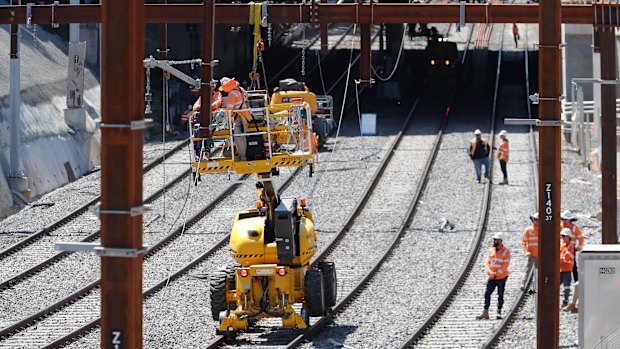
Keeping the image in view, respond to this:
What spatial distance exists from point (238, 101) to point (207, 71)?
2.27m

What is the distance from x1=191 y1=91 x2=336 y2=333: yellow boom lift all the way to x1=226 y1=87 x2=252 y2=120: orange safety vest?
0.08m

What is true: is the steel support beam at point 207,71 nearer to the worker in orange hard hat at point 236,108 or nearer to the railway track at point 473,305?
the worker in orange hard hat at point 236,108

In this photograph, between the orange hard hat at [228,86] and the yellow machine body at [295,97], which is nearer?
the orange hard hat at [228,86]

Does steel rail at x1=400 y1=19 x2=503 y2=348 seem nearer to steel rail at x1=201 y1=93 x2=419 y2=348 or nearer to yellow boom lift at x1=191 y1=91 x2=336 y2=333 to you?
yellow boom lift at x1=191 y1=91 x2=336 y2=333

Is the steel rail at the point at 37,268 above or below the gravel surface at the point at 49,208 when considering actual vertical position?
below

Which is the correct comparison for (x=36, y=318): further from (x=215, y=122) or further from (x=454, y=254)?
(x=454, y=254)

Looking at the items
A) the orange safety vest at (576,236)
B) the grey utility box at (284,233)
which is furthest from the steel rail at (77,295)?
the orange safety vest at (576,236)

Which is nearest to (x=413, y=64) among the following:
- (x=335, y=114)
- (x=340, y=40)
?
(x=340, y=40)

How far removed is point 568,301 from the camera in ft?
74.4

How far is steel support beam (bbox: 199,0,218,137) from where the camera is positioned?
60.0 ft

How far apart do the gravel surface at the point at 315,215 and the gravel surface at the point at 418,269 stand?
1703mm

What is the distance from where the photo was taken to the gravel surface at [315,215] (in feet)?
69.3

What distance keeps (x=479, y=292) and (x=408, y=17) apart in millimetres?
5076

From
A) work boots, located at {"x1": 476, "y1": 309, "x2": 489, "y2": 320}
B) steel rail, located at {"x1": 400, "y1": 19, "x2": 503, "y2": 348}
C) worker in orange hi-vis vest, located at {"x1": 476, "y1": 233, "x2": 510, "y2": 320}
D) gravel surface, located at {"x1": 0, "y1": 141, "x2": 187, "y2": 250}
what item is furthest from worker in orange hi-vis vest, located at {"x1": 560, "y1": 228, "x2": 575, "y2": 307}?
gravel surface, located at {"x1": 0, "y1": 141, "x2": 187, "y2": 250}
